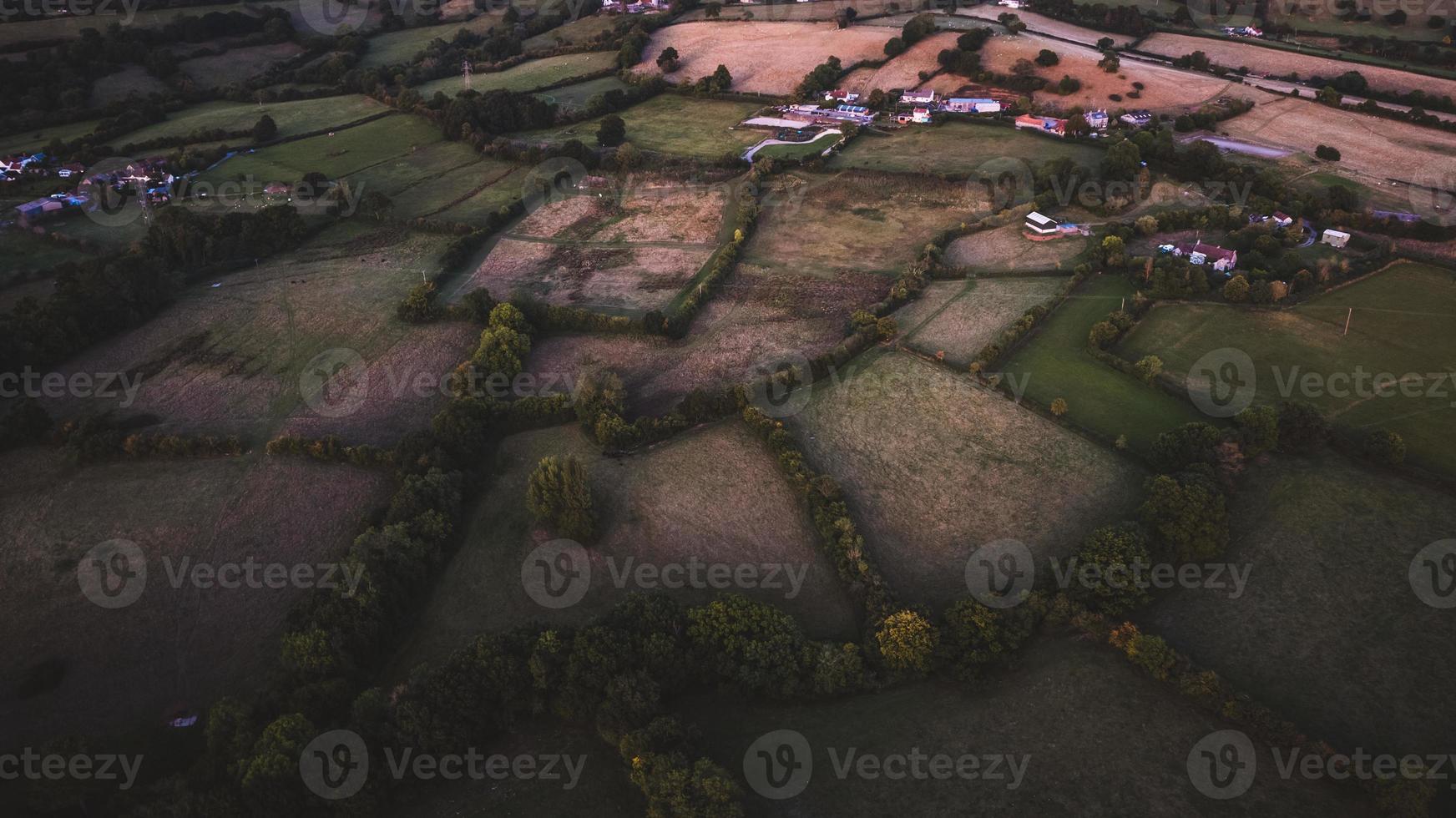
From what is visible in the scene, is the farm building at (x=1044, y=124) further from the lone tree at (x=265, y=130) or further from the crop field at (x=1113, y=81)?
the lone tree at (x=265, y=130)

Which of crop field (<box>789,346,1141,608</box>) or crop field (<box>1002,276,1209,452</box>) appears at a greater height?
crop field (<box>1002,276,1209,452</box>)

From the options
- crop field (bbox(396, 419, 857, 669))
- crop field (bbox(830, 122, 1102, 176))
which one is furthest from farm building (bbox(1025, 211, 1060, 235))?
crop field (bbox(396, 419, 857, 669))

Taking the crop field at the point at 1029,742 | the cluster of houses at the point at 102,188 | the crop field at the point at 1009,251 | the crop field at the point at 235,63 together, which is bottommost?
the crop field at the point at 1029,742

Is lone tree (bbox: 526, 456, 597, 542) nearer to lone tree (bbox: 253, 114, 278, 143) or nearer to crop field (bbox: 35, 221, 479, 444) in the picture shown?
crop field (bbox: 35, 221, 479, 444)

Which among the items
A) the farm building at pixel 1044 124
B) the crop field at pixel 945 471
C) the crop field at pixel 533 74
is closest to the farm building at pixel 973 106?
the farm building at pixel 1044 124

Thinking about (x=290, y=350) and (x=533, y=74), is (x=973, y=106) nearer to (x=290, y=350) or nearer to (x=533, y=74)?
(x=533, y=74)

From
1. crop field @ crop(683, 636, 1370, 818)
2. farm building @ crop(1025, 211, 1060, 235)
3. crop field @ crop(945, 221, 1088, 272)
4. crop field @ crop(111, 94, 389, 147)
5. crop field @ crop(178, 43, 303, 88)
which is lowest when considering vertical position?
crop field @ crop(683, 636, 1370, 818)
